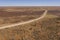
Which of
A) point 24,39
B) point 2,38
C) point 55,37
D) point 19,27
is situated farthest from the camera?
point 55,37

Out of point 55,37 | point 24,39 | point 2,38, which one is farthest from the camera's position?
point 55,37

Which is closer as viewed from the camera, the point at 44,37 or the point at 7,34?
the point at 7,34

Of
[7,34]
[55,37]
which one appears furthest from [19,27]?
[55,37]

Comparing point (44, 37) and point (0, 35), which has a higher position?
point (0, 35)

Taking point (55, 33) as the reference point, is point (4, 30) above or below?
above

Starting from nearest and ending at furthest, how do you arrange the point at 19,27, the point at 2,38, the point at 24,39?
the point at 2,38 → the point at 24,39 → the point at 19,27

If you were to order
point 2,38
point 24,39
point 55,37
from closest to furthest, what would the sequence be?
1. point 2,38
2. point 24,39
3. point 55,37

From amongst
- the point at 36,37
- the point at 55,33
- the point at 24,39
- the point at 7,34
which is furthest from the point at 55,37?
the point at 7,34

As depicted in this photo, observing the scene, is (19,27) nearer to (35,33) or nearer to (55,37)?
(35,33)

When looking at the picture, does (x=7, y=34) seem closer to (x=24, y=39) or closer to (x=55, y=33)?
(x=24, y=39)
